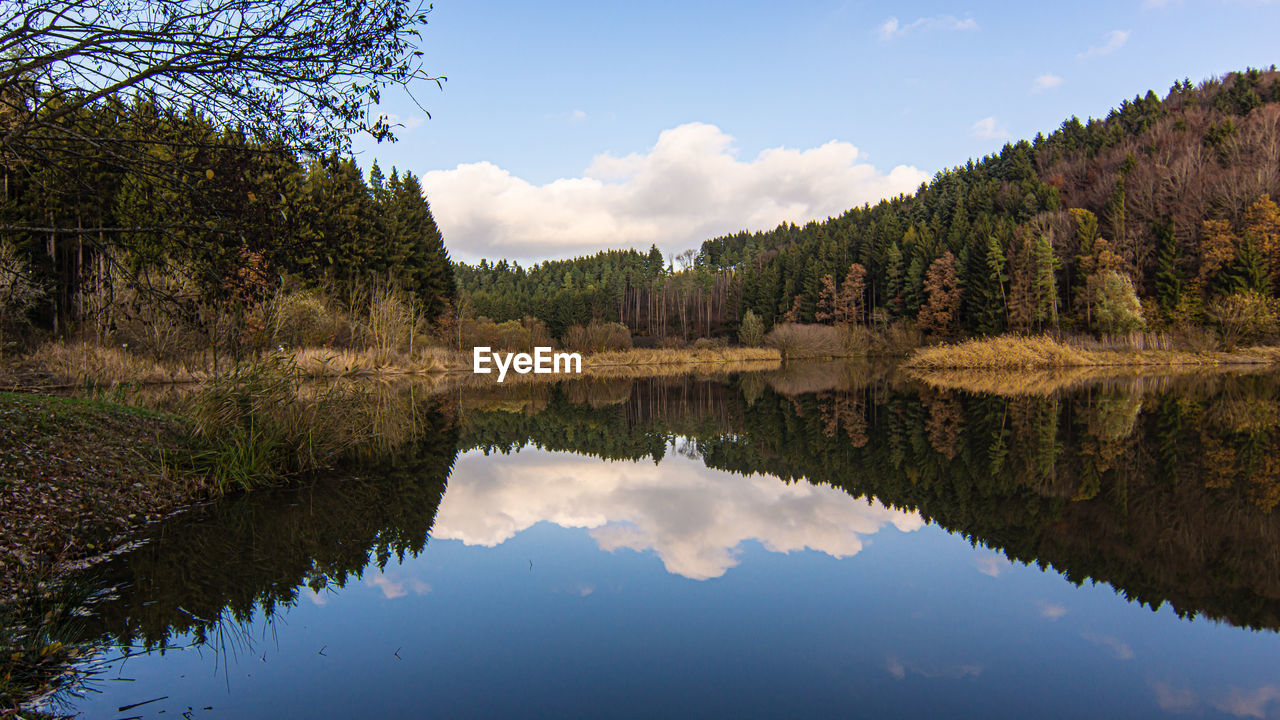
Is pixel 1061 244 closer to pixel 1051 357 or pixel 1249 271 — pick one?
pixel 1249 271

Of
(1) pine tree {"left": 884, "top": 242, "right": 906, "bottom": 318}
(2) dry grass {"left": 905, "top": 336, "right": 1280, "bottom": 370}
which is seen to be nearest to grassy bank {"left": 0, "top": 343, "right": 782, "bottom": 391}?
(2) dry grass {"left": 905, "top": 336, "right": 1280, "bottom": 370}

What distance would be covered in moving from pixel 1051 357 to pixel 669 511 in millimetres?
29917

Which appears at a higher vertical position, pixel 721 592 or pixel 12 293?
pixel 12 293

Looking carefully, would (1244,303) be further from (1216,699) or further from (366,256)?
(366,256)

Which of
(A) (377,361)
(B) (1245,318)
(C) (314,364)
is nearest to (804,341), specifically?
(B) (1245,318)

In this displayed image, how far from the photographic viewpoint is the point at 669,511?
19.6 ft

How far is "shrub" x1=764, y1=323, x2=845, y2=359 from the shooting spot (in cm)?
4766

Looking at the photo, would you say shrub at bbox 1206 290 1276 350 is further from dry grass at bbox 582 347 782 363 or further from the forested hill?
dry grass at bbox 582 347 782 363

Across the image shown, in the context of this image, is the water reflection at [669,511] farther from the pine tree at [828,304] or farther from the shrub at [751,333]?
the pine tree at [828,304]

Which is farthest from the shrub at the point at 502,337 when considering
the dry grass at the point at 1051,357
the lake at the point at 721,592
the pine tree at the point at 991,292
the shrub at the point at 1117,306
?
the shrub at the point at 1117,306

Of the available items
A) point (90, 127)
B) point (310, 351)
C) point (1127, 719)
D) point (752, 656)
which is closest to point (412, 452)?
point (90, 127)

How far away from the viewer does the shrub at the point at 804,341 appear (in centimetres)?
4766

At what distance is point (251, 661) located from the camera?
3.05m

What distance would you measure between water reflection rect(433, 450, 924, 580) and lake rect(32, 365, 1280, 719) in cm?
4
